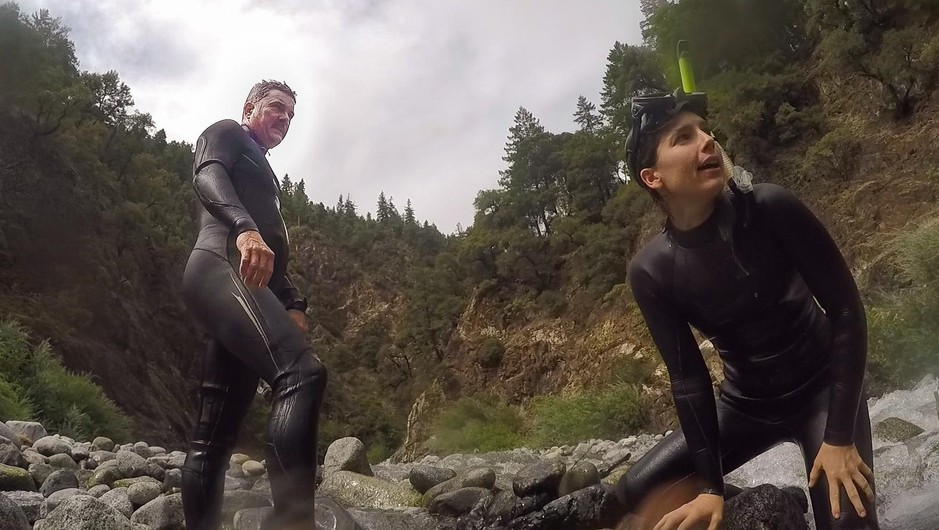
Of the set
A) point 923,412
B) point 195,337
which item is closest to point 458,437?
point 195,337

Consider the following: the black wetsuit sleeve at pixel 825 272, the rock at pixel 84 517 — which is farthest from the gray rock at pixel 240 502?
the black wetsuit sleeve at pixel 825 272

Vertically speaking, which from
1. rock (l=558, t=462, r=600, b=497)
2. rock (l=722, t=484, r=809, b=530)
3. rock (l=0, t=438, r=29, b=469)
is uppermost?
rock (l=0, t=438, r=29, b=469)

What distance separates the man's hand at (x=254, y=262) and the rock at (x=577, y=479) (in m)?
2.66

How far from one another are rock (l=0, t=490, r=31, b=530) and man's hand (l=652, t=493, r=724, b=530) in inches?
91.6

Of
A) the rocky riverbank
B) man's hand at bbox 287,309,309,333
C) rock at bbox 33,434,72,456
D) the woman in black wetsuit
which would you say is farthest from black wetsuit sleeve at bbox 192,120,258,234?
rock at bbox 33,434,72,456

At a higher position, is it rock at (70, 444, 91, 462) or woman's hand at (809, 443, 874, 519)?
rock at (70, 444, 91, 462)

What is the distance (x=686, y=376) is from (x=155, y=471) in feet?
14.6

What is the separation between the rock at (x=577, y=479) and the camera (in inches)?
157

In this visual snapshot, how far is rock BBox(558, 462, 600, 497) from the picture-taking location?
3.98 meters

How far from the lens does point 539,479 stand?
13.0 ft

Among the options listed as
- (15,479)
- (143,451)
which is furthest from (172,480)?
(143,451)

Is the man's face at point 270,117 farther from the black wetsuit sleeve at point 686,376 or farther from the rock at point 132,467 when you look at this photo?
the rock at point 132,467

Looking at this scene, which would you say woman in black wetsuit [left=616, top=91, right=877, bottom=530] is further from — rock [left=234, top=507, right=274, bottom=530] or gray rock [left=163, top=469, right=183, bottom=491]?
gray rock [left=163, top=469, right=183, bottom=491]

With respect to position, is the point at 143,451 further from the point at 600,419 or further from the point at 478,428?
the point at 478,428
